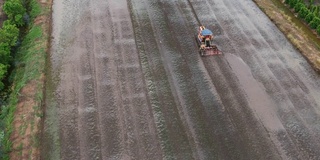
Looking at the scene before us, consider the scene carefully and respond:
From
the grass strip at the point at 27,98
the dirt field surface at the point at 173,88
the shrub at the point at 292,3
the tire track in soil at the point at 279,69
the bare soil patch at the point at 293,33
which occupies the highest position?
the shrub at the point at 292,3

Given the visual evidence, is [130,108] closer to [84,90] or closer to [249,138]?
[84,90]

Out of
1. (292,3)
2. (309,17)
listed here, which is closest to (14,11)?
(292,3)

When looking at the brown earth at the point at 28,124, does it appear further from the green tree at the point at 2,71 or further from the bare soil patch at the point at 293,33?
the bare soil patch at the point at 293,33

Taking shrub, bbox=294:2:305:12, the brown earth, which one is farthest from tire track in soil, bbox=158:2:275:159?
shrub, bbox=294:2:305:12

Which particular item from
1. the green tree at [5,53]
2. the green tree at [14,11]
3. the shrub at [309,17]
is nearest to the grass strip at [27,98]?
the green tree at [5,53]

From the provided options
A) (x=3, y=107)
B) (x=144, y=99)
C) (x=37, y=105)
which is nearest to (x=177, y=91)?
(x=144, y=99)

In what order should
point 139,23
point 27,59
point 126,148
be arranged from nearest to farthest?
point 126,148 → point 27,59 → point 139,23

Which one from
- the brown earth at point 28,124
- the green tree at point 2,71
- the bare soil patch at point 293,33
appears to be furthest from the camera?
the bare soil patch at point 293,33

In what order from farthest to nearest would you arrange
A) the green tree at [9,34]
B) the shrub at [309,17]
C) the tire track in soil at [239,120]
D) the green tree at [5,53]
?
the shrub at [309,17] < the green tree at [9,34] < the green tree at [5,53] < the tire track in soil at [239,120]

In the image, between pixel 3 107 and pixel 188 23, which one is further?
pixel 188 23
